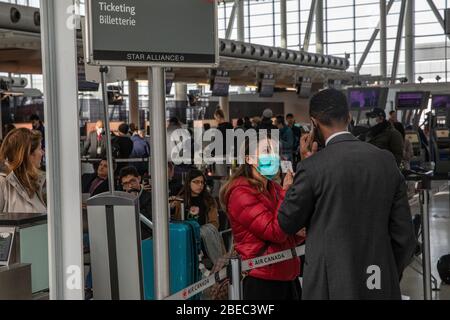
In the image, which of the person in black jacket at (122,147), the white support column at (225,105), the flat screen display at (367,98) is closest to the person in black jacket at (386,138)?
the person in black jacket at (122,147)

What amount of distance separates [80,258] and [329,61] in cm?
2450

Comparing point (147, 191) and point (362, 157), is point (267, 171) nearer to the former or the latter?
point (362, 157)

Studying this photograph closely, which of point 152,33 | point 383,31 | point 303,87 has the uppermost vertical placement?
point 383,31

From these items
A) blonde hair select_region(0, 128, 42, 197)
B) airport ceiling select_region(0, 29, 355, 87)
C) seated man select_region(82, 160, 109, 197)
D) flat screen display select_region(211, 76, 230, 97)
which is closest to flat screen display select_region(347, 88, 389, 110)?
airport ceiling select_region(0, 29, 355, 87)

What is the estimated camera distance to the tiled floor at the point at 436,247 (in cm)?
672

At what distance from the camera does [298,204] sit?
2791mm

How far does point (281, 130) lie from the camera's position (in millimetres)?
15578

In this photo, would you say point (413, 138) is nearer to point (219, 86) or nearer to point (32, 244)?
point (219, 86)

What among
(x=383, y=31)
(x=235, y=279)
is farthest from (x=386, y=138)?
(x=383, y=31)

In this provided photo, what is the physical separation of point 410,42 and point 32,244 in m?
32.1

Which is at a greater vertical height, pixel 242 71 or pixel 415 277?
pixel 242 71

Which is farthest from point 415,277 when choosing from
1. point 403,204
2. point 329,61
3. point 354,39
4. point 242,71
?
point 354,39

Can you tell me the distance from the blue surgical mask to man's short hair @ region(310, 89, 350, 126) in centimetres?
85

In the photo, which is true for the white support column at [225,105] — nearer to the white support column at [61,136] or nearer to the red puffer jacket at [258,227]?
the red puffer jacket at [258,227]
